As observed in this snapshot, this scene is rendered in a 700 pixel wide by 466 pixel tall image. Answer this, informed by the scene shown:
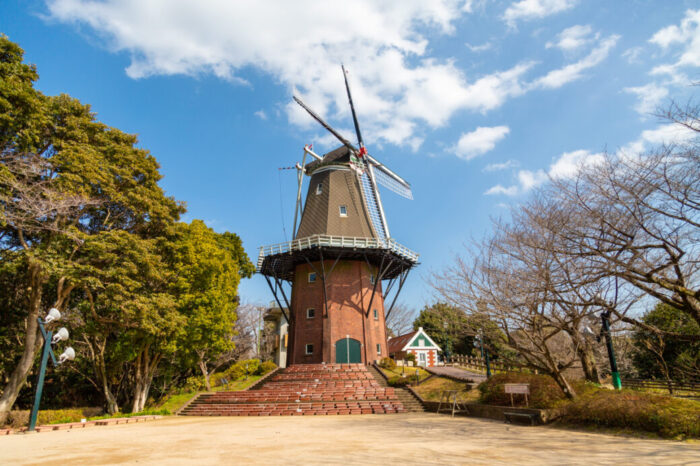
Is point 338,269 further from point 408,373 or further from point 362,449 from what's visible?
point 362,449

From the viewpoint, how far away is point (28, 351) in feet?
48.2

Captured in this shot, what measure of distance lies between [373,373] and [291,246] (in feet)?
32.1

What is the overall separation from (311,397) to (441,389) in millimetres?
6407

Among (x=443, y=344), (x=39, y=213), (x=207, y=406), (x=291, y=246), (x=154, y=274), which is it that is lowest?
(x=207, y=406)

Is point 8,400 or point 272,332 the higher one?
point 272,332

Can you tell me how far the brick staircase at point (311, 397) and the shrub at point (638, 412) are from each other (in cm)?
828

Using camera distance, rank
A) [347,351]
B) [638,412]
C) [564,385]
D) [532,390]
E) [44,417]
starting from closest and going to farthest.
Result: [638,412] < [564,385] < [532,390] < [44,417] < [347,351]

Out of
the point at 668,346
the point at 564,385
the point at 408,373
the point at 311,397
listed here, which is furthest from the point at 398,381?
the point at 668,346


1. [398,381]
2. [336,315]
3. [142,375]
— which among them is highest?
[336,315]

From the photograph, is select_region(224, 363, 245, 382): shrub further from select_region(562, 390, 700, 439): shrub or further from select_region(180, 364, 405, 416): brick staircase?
select_region(562, 390, 700, 439): shrub

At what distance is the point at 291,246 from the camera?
85.1ft

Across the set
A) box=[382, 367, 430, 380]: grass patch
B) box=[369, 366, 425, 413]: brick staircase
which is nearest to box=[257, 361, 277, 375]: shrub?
box=[382, 367, 430, 380]: grass patch

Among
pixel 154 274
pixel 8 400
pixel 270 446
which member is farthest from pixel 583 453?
pixel 8 400

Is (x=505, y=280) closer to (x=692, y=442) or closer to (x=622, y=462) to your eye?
(x=692, y=442)
